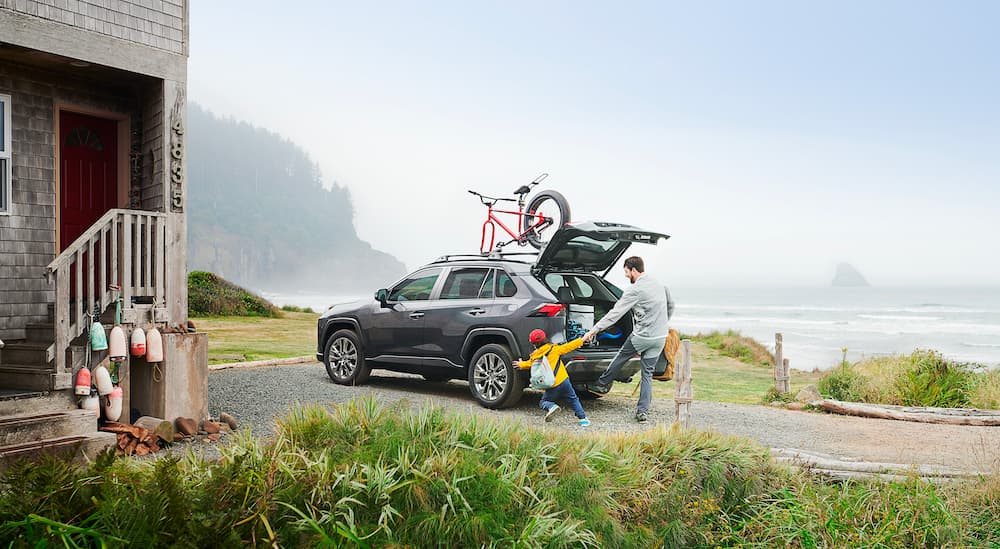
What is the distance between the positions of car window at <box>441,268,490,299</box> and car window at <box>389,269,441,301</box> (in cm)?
27

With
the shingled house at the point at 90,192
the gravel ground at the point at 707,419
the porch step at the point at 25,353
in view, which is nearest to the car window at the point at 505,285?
the gravel ground at the point at 707,419

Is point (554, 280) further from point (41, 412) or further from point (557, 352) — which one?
point (41, 412)

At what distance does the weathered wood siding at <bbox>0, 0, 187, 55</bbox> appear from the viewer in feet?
26.1

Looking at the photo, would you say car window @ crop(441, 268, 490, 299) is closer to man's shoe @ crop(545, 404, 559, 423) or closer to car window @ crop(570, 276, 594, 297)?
car window @ crop(570, 276, 594, 297)

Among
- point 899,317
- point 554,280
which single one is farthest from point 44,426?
point 899,317

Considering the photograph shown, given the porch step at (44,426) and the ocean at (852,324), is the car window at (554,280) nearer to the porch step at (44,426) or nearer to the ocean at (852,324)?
the porch step at (44,426)

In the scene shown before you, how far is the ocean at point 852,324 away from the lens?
40.0 meters

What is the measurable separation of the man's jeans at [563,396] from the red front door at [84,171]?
5.79 meters

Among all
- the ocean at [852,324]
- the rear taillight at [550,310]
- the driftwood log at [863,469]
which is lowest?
the ocean at [852,324]

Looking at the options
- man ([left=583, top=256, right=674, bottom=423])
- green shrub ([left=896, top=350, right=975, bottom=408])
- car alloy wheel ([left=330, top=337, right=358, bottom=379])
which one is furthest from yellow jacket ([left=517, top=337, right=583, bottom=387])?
green shrub ([left=896, top=350, right=975, bottom=408])

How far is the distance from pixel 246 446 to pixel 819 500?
455 cm

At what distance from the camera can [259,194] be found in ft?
443

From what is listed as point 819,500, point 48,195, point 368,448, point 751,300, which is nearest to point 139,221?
point 48,195

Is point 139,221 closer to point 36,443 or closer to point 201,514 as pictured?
point 36,443
